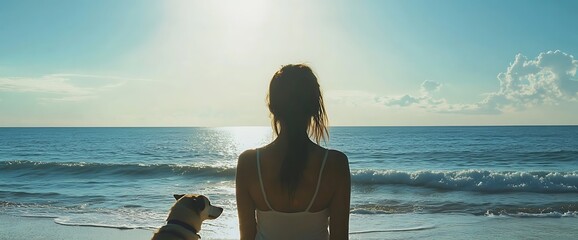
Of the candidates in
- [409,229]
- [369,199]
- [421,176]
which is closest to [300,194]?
[409,229]

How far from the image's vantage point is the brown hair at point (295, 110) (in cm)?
205

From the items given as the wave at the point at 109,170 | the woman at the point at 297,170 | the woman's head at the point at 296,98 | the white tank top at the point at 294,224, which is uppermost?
the woman's head at the point at 296,98

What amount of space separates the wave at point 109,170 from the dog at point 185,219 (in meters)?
16.6

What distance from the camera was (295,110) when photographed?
6.94 feet

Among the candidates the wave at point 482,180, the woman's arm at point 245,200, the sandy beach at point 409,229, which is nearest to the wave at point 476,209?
the sandy beach at point 409,229

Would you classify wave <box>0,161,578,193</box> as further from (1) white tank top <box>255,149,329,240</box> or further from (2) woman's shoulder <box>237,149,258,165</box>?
(2) woman's shoulder <box>237,149,258,165</box>

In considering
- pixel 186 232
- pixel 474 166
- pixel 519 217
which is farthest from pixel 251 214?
pixel 474 166

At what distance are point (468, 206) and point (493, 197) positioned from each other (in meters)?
2.01

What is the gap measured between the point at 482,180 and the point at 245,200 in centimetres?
1634

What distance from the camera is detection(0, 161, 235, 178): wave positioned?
21.8 m

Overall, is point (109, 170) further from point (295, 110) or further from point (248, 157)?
point (295, 110)

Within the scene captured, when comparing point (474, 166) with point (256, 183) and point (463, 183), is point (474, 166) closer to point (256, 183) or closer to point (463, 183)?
point (463, 183)

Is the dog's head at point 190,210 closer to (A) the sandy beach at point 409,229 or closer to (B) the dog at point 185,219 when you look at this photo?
(B) the dog at point 185,219

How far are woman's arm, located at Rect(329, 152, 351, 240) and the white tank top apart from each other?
0.13ft
